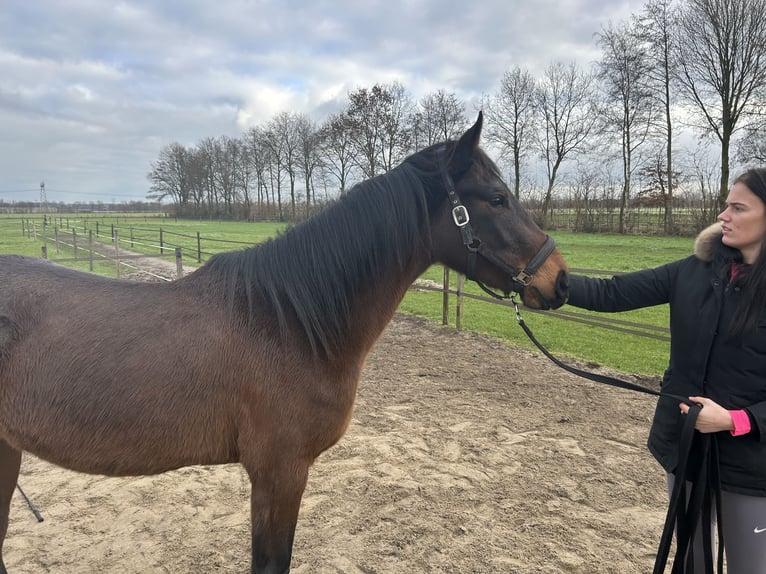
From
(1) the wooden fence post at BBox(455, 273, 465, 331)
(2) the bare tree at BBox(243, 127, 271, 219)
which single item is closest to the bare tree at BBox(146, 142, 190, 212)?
(2) the bare tree at BBox(243, 127, 271, 219)

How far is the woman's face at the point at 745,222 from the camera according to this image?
162 centimetres

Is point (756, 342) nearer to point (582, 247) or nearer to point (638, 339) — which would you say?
point (638, 339)

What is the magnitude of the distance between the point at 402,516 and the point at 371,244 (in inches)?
82.2

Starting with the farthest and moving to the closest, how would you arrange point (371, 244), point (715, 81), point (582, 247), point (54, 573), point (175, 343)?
1. point (715, 81)
2. point (582, 247)
3. point (54, 573)
4. point (371, 244)
5. point (175, 343)

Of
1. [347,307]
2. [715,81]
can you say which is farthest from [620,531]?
[715,81]

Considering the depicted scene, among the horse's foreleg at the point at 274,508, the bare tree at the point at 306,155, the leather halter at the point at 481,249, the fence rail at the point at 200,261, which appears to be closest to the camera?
the horse's foreleg at the point at 274,508

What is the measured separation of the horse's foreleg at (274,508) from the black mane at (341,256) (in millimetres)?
539

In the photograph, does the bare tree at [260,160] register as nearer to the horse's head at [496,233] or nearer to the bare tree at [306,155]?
the bare tree at [306,155]

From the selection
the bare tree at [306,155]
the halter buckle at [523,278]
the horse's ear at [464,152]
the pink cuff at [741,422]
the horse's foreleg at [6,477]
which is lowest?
the horse's foreleg at [6,477]

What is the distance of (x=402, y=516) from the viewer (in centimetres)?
310

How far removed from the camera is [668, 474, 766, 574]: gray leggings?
166 cm

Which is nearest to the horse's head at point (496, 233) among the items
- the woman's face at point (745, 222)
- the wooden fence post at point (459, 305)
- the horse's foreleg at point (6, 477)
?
the woman's face at point (745, 222)

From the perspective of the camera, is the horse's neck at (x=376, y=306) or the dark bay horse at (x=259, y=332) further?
the horse's neck at (x=376, y=306)

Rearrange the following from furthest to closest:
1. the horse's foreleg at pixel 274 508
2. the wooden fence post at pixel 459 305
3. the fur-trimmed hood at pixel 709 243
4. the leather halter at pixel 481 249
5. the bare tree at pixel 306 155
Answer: the bare tree at pixel 306 155 → the wooden fence post at pixel 459 305 → the leather halter at pixel 481 249 → the horse's foreleg at pixel 274 508 → the fur-trimmed hood at pixel 709 243
